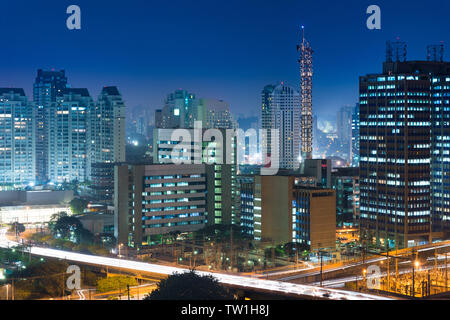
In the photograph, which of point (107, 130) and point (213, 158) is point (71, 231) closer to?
point (213, 158)

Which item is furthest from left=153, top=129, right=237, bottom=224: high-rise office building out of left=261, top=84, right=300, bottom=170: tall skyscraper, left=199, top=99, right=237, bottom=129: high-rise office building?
left=261, top=84, right=300, bottom=170: tall skyscraper

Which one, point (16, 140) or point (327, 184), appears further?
point (16, 140)

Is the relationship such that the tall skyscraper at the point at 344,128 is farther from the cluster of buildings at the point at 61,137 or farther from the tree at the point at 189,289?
the tree at the point at 189,289

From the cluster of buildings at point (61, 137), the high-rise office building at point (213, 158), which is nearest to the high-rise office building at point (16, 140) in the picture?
the cluster of buildings at point (61, 137)

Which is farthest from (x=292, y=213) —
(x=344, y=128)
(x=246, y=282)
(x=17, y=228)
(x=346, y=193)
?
(x=344, y=128)

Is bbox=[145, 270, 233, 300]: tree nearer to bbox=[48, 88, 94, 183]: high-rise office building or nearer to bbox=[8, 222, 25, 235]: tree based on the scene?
bbox=[8, 222, 25, 235]: tree
